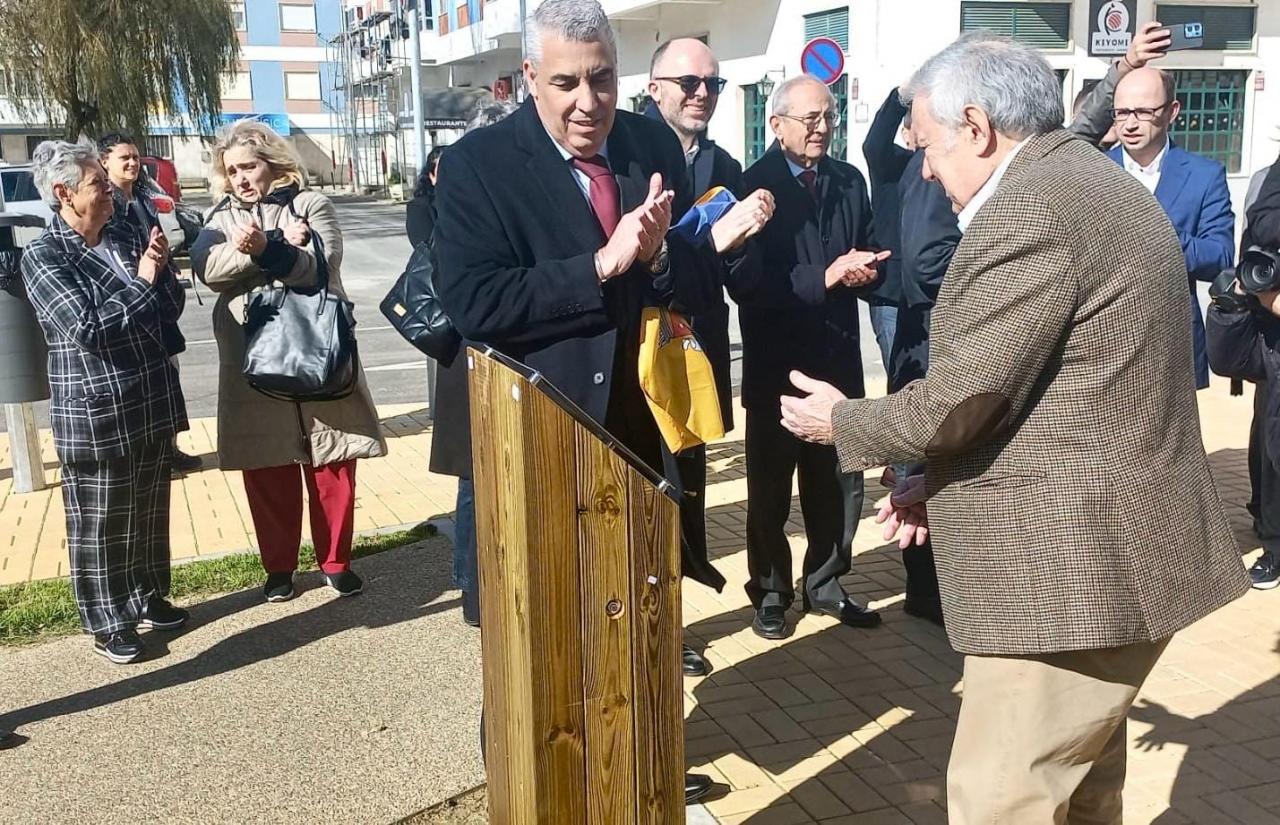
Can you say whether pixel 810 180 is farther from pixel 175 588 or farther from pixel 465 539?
pixel 175 588

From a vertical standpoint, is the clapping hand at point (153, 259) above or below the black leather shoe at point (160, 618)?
above

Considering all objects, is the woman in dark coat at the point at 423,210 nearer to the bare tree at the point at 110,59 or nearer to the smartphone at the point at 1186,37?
the smartphone at the point at 1186,37

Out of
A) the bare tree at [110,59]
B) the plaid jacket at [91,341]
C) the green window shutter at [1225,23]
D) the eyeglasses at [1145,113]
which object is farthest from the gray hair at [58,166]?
the green window shutter at [1225,23]

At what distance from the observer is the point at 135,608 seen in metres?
4.86

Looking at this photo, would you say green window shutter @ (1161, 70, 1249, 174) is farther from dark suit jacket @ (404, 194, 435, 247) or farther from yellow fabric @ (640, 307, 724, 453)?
yellow fabric @ (640, 307, 724, 453)

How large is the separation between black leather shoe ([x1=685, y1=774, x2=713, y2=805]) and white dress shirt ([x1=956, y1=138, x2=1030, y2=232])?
1859mm

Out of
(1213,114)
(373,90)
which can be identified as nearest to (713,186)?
(1213,114)

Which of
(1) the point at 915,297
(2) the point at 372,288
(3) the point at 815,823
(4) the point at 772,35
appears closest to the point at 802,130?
(1) the point at 915,297

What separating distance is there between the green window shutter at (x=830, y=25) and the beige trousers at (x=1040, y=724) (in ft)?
72.5

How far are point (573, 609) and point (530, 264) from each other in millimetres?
1084

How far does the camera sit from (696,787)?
3.50m

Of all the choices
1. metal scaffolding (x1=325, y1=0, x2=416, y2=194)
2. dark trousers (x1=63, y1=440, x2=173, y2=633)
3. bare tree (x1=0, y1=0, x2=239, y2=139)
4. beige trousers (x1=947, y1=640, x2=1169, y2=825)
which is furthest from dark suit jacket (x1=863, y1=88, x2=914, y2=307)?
metal scaffolding (x1=325, y1=0, x2=416, y2=194)

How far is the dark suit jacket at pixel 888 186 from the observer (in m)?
4.91

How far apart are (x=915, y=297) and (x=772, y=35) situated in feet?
73.5
